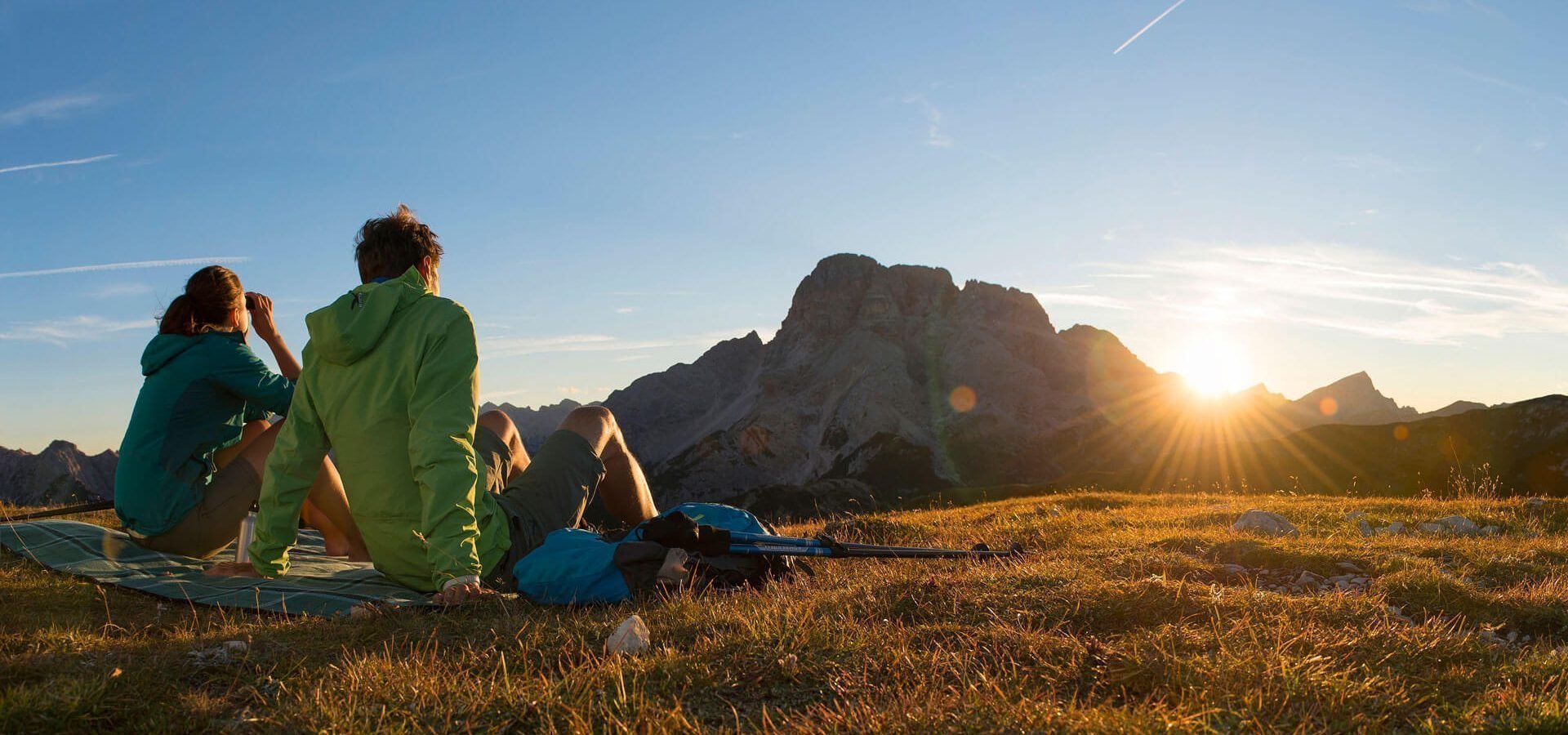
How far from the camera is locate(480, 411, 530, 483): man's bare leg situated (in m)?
7.55

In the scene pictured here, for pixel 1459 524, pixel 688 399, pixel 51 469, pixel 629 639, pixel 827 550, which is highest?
pixel 688 399

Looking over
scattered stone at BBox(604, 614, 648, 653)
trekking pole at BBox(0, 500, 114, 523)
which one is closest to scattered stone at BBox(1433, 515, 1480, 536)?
scattered stone at BBox(604, 614, 648, 653)

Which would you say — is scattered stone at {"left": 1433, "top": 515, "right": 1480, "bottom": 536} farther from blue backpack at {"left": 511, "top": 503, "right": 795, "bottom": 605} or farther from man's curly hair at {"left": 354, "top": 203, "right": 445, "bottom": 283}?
man's curly hair at {"left": 354, "top": 203, "right": 445, "bottom": 283}

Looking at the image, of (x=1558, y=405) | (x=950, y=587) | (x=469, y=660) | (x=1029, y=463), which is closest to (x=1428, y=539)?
(x=950, y=587)

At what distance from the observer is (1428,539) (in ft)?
28.9

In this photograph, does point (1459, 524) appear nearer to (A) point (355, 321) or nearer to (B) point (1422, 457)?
(A) point (355, 321)

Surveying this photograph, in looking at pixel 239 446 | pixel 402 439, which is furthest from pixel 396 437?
pixel 239 446

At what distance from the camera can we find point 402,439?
565 cm

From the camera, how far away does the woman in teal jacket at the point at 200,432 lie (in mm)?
6691

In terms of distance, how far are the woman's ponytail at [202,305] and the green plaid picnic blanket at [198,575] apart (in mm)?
1853

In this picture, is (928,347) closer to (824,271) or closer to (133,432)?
(824,271)

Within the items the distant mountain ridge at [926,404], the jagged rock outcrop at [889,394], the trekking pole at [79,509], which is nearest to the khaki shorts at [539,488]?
the trekking pole at [79,509]

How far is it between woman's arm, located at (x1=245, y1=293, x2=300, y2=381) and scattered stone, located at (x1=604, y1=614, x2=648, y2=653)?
18.2 feet

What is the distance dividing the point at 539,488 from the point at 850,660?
3.63 m
